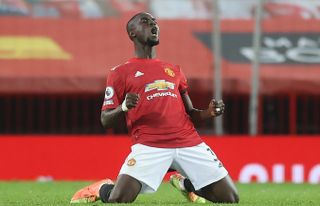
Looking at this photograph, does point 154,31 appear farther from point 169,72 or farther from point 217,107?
point 217,107

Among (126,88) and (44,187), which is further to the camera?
(44,187)

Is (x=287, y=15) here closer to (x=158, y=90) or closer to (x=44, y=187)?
(x=44, y=187)

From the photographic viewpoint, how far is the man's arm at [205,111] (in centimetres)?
1042

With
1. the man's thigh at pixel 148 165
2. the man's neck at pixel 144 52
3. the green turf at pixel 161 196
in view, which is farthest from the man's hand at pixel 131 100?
the green turf at pixel 161 196

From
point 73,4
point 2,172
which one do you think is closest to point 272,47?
point 73,4

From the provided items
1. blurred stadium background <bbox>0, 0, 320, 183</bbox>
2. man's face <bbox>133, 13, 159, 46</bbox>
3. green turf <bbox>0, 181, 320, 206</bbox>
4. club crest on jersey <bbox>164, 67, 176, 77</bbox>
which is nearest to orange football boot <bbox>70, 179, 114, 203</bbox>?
green turf <bbox>0, 181, 320, 206</bbox>

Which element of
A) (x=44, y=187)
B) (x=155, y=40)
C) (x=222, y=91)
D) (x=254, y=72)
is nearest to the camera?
(x=155, y=40)

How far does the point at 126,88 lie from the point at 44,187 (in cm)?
594

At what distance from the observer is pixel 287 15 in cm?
2367

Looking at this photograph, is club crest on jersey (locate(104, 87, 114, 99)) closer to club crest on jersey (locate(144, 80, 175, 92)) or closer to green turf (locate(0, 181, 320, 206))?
club crest on jersey (locate(144, 80, 175, 92))

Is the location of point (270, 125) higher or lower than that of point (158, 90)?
lower

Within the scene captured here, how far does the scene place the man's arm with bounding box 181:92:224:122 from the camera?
34.2ft

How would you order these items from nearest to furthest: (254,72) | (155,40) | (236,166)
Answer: (155,40), (236,166), (254,72)

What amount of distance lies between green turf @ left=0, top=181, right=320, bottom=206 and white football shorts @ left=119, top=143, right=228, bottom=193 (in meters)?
0.33
